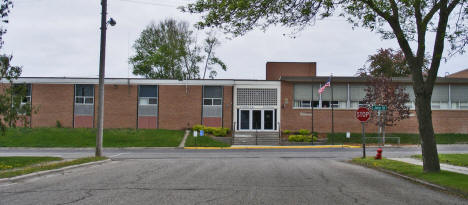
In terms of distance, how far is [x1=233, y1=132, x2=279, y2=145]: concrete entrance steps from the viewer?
35438 millimetres

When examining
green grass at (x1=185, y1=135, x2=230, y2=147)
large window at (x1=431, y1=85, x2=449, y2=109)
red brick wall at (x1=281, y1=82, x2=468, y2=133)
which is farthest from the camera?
large window at (x1=431, y1=85, x2=449, y2=109)

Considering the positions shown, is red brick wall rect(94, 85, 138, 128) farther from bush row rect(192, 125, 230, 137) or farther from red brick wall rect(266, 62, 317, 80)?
red brick wall rect(266, 62, 317, 80)

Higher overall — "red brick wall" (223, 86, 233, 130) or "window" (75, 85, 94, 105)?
"window" (75, 85, 94, 105)

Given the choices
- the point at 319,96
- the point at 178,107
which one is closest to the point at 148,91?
the point at 178,107

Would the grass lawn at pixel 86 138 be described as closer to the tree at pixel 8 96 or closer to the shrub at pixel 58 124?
the shrub at pixel 58 124

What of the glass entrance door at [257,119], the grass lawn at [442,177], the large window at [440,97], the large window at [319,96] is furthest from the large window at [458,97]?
the grass lawn at [442,177]

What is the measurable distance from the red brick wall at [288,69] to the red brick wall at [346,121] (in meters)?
10.2

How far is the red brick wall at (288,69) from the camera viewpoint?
160 ft

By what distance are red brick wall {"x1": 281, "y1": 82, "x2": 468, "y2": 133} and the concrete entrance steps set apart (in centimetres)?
212

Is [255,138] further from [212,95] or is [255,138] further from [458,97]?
[458,97]

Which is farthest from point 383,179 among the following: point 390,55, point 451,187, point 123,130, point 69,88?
point 69,88

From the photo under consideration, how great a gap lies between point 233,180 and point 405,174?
5.60 metres

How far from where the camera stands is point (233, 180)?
11.2 meters

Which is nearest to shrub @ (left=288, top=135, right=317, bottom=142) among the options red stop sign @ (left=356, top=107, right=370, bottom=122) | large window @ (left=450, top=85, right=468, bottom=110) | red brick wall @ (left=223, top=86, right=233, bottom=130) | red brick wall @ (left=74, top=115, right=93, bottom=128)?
red brick wall @ (left=223, top=86, right=233, bottom=130)
